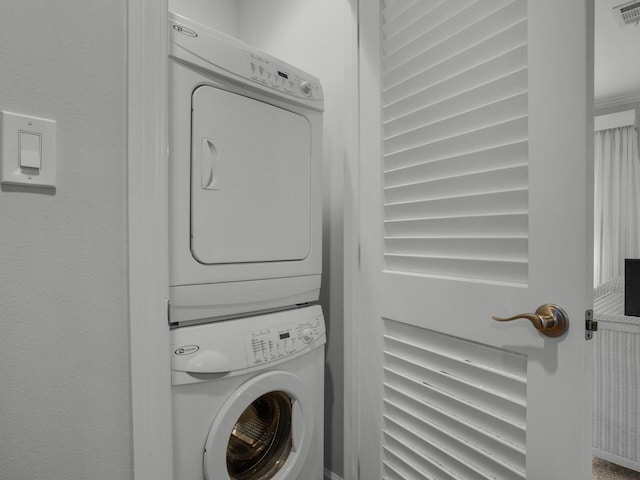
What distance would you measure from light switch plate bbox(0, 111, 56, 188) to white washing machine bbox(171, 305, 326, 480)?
0.48 meters

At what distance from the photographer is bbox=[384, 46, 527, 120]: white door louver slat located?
93 cm

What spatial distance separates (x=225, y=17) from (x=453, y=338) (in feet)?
6.86

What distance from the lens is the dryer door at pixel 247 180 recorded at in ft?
3.29

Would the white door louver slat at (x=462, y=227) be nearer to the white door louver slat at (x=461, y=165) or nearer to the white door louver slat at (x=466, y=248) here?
the white door louver slat at (x=466, y=248)

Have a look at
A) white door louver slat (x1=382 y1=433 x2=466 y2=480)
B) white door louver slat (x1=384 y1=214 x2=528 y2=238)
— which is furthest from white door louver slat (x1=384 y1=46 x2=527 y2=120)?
white door louver slat (x1=382 y1=433 x2=466 y2=480)

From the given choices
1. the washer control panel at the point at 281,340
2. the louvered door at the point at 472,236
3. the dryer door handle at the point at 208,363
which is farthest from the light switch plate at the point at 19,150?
the louvered door at the point at 472,236

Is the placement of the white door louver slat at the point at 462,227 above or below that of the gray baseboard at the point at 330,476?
above

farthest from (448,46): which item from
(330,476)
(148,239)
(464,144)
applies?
(330,476)

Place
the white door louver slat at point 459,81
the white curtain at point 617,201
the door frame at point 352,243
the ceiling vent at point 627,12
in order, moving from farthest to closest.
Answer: the white curtain at point 617,201, the ceiling vent at point 627,12, the door frame at point 352,243, the white door louver slat at point 459,81

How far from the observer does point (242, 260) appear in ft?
3.58

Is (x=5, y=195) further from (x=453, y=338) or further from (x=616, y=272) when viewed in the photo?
(x=616, y=272)

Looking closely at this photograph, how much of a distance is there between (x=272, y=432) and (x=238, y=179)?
0.91 m

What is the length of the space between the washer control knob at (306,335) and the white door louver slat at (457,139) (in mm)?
374

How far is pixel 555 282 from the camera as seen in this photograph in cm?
85
